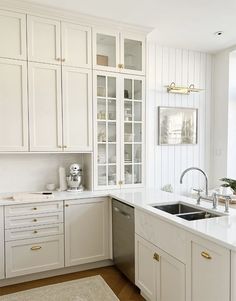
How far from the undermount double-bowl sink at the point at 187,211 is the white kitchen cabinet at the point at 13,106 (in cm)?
149

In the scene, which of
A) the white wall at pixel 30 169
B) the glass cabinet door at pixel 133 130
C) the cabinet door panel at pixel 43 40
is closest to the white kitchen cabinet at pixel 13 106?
the cabinet door panel at pixel 43 40

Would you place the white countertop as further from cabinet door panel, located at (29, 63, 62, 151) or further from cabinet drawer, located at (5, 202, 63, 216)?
cabinet door panel, located at (29, 63, 62, 151)

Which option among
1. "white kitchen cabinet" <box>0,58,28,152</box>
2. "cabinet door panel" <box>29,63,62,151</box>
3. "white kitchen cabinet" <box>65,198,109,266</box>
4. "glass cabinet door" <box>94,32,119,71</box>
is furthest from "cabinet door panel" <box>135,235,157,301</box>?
"glass cabinet door" <box>94,32,119,71</box>

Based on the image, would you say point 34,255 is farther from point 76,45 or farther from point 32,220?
point 76,45

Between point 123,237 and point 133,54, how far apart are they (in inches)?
82.0

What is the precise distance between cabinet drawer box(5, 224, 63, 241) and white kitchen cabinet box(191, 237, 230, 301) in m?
1.48

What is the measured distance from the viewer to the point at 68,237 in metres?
2.66

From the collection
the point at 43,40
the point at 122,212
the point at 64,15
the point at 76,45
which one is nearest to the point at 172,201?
the point at 122,212

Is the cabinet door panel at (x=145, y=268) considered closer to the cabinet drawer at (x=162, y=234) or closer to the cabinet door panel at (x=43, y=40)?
the cabinet drawer at (x=162, y=234)

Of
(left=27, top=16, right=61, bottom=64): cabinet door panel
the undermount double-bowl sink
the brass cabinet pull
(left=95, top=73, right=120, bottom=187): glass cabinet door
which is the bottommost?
the brass cabinet pull

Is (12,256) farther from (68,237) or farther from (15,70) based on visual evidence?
(15,70)

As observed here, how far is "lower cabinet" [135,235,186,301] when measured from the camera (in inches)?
68.8

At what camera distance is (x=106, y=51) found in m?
2.95

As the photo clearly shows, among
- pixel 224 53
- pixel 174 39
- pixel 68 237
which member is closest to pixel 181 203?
pixel 68 237
